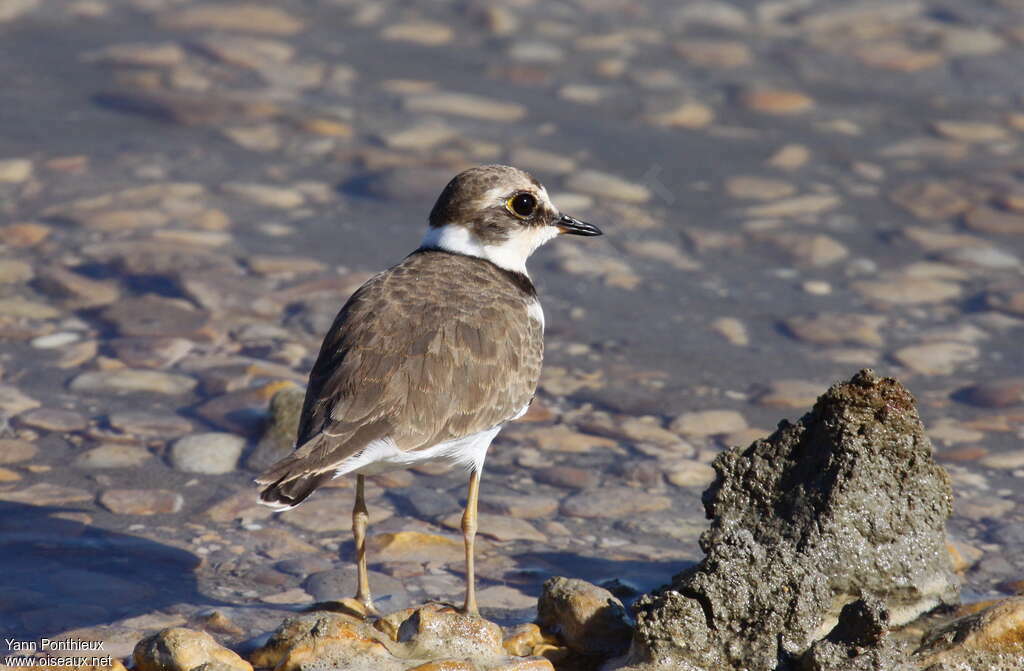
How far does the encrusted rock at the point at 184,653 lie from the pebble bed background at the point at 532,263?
0.50 metres

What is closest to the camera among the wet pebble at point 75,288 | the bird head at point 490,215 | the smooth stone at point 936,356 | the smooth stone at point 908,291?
the bird head at point 490,215

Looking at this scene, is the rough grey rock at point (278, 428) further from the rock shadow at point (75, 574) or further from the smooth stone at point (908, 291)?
the smooth stone at point (908, 291)

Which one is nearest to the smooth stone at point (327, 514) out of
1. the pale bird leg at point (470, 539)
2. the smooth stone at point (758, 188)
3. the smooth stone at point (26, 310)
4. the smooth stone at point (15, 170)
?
the pale bird leg at point (470, 539)

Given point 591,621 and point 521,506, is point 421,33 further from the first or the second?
point 591,621

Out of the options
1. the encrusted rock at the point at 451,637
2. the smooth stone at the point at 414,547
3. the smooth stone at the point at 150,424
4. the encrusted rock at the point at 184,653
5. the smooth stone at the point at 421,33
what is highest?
the smooth stone at the point at 421,33

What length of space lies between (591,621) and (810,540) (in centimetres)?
91

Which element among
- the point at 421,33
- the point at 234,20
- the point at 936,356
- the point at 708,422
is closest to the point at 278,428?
the point at 708,422

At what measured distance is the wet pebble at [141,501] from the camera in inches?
267

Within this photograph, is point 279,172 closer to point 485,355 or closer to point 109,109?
point 109,109

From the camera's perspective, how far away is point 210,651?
16.5ft

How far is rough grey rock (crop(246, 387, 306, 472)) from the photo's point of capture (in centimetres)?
737

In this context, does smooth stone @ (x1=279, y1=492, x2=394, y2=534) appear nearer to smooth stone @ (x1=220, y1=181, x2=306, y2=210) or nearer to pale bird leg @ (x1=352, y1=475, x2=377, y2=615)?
pale bird leg @ (x1=352, y1=475, x2=377, y2=615)

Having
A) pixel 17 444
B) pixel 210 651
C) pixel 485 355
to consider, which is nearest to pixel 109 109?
pixel 17 444

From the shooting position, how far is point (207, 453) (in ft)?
24.3
